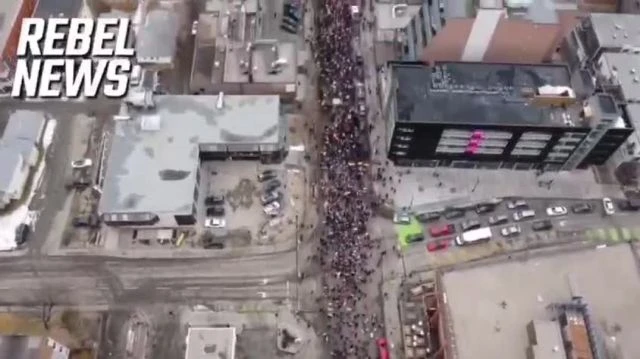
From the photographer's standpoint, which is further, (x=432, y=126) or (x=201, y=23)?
(x=201, y=23)

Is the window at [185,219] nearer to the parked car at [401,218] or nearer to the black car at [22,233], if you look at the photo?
the black car at [22,233]

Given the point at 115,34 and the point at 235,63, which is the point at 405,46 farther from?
the point at 115,34

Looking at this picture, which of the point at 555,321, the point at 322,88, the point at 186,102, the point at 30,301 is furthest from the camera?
the point at 322,88

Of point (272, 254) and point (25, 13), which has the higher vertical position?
point (25, 13)

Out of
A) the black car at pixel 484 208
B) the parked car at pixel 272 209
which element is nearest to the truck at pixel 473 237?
the black car at pixel 484 208

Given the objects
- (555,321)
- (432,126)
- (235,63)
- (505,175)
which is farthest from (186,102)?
(555,321)

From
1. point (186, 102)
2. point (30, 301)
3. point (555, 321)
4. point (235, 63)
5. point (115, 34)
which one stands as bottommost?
point (555, 321)

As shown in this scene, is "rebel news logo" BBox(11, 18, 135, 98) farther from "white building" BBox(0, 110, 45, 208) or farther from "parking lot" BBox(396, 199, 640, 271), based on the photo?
"parking lot" BBox(396, 199, 640, 271)
